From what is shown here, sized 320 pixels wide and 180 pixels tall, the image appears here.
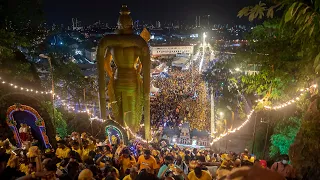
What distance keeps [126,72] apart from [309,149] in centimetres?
542

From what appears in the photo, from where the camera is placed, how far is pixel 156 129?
13.9 m

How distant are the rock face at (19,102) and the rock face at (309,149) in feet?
24.3

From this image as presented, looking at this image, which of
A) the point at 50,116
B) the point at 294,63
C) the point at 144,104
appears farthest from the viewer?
the point at 50,116

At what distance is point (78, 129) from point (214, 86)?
13494mm

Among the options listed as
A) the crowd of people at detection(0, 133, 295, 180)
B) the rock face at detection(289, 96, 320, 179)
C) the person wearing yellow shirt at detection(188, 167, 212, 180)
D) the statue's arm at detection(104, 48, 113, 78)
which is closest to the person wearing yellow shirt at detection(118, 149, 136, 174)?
the crowd of people at detection(0, 133, 295, 180)

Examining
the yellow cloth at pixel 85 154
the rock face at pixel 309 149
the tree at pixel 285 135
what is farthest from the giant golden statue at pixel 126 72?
the rock face at pixel 309 149

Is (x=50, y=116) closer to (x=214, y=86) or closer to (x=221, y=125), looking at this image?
(x=221, y=125)

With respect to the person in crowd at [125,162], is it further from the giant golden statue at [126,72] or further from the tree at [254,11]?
the tree at [254,11]

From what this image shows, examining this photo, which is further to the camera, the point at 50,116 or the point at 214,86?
the point at 214,86

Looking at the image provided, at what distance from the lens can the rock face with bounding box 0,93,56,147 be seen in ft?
29.4

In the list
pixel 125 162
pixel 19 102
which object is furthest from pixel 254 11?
pixel 19 102

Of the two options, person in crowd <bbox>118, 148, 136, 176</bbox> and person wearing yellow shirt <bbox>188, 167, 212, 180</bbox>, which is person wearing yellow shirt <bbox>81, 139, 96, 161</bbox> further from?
person wearing yellow shirt <bbox>188, 167, 212, 180</bbox>

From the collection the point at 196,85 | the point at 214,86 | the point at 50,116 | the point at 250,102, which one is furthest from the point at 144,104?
the point at 196,85

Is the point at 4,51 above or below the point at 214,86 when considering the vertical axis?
Answer: above
